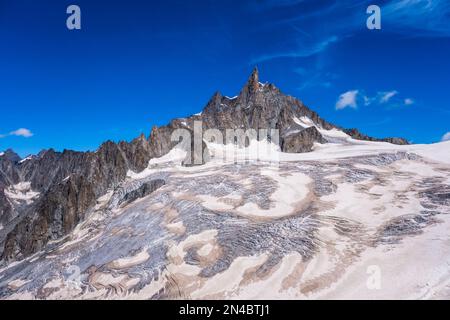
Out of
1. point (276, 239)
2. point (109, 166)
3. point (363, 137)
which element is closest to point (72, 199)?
point (109, 166)

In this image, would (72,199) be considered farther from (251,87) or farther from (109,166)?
(251,87)

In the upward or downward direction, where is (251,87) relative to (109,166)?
upward

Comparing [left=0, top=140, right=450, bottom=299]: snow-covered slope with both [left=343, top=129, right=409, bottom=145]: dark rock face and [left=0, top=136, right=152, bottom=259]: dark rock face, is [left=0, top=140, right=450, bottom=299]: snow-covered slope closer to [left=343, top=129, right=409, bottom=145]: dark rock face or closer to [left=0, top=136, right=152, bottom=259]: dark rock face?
[left=0, top=136, right=152, bottom=259]: dark rock face

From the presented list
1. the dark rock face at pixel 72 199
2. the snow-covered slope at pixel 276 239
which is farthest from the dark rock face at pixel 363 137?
the snow-covered slope at pixel 276 239

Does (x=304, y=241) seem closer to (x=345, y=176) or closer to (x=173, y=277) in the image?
(x=173, y=277)

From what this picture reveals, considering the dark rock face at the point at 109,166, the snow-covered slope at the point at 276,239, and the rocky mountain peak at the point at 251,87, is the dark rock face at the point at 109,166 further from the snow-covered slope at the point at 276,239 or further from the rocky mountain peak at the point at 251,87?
the snow-covered slope at the point at 276,239

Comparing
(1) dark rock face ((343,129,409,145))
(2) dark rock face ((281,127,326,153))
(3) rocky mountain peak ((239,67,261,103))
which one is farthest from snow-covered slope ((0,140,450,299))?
(3) rocky mountain peak ((239,67,261,103))
